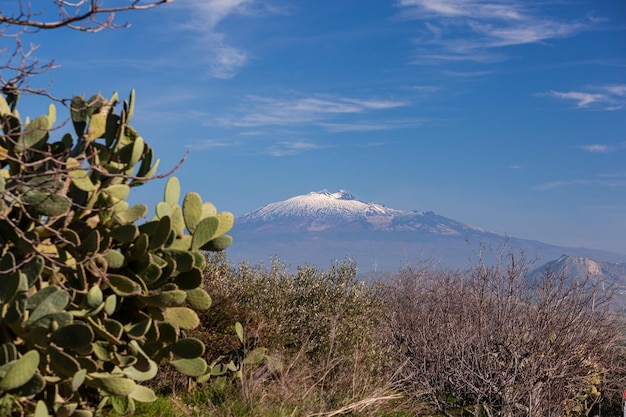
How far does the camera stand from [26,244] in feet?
16.1

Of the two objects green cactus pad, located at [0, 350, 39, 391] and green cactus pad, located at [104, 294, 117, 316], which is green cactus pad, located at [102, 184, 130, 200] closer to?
green cactus pad, located at [104, 294, 117, 316]

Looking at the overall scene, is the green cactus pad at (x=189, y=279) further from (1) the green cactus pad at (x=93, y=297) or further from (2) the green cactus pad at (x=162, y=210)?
(1) the green cactus pad at (x=93, y=297)

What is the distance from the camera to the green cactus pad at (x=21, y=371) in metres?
4.68

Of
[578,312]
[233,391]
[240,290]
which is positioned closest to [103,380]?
[233,391]

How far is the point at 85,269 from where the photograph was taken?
5223mm

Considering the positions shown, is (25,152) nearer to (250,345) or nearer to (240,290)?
(250,345)

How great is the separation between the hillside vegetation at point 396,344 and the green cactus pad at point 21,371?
3095mm

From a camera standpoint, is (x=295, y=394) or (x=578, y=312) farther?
(x=578, y=312)

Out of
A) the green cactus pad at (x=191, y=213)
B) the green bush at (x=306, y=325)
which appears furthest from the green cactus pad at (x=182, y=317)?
the green bush at (x=306, y=325)

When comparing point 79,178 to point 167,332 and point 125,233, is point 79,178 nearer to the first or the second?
point 125,233

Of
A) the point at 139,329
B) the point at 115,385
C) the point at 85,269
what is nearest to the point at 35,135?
the point at 85,269

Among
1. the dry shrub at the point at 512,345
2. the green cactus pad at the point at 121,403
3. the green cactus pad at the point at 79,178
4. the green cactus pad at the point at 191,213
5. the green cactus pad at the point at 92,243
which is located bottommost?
the dry shrub at the point at 512,345

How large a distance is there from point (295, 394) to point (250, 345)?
1.48 m

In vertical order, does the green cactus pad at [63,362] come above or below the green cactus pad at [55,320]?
below
